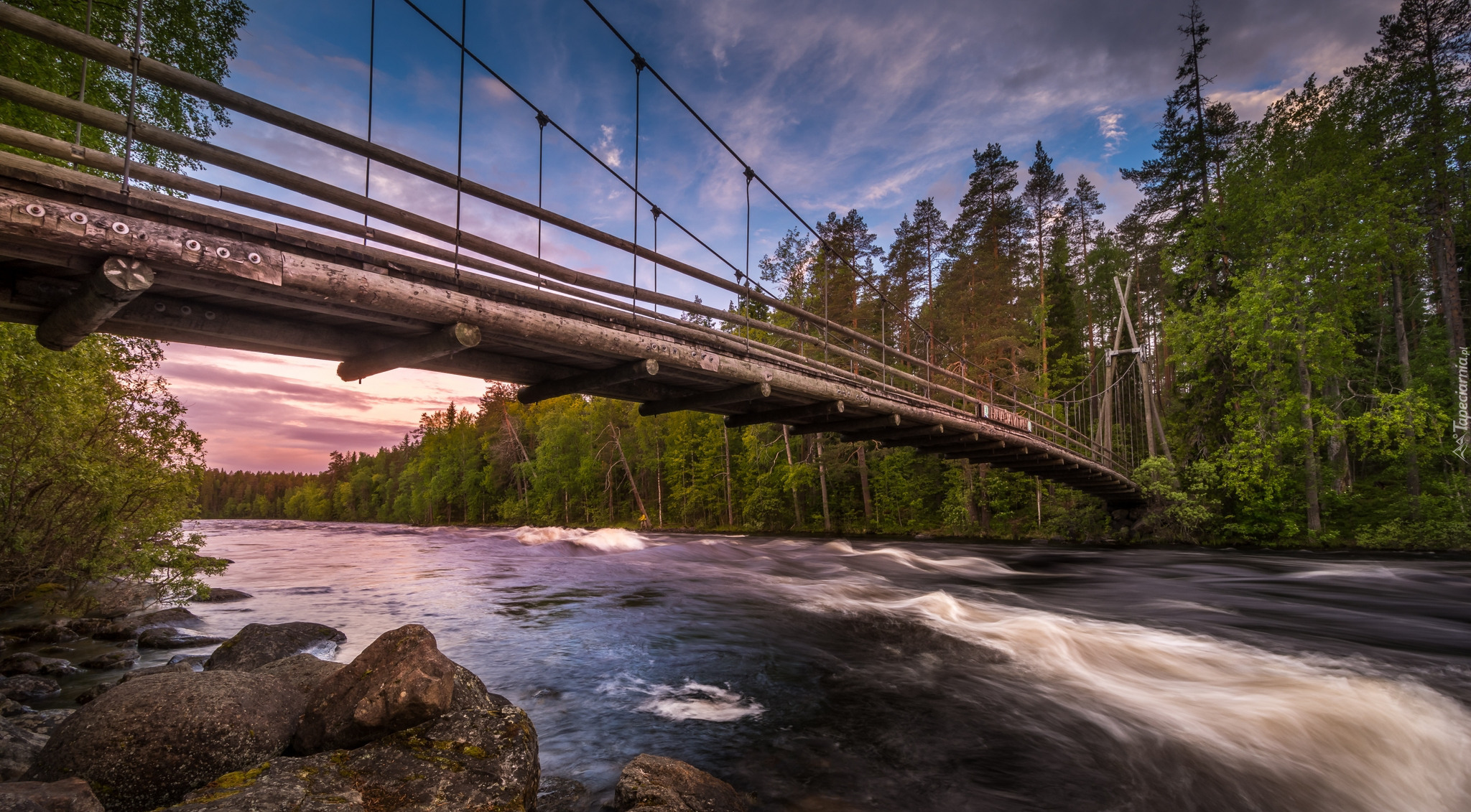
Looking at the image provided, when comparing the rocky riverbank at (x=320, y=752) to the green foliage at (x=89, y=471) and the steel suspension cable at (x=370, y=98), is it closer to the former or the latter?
the steel suspension cable at (x=370, y=98)

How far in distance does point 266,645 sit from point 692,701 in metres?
3.97

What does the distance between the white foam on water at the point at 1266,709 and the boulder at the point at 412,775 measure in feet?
14.2

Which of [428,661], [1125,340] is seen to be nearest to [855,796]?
[428,661]

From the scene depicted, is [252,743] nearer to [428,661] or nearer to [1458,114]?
[428,661]

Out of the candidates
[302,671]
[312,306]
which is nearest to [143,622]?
[312,306]

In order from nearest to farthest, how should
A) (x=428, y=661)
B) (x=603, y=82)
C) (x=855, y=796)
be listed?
(x=428, y=661), (x=855, y=796), (x=603, y=82)

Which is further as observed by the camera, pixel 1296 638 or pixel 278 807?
pixel 1296 638

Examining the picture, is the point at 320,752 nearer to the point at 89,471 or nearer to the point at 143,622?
the point at 89,471

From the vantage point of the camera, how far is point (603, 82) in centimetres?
1425

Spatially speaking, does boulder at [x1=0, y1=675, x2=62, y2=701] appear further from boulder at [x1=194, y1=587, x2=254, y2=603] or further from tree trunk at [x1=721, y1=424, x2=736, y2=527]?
tree trunk at [x1=721, y1=424, x2=736, y2=527]

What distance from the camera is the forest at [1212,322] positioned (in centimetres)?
1662

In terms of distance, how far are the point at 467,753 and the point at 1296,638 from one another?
29.8 ft

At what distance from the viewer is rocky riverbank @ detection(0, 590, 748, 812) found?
2.53 meters

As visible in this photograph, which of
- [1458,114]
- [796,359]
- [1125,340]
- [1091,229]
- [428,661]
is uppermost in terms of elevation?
[1091,229]
